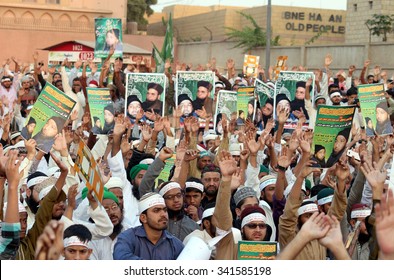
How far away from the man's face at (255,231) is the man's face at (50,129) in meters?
1.97

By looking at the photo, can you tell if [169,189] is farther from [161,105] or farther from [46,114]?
[161,105]

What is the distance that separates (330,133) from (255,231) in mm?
1949

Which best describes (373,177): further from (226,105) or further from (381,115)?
(226,105)

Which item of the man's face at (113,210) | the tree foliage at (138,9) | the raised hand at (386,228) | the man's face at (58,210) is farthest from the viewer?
the tree foliage at (138,9)

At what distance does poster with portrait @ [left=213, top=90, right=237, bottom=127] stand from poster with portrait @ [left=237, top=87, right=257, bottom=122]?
96 mm

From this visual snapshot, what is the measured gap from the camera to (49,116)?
7637mm

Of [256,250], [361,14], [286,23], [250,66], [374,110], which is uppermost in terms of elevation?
[361,14]

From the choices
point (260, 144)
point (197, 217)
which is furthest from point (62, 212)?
point (260, 144)

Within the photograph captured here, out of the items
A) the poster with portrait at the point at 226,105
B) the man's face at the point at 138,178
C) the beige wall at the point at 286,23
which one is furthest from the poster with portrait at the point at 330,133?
the beige wall at the point at 286,23

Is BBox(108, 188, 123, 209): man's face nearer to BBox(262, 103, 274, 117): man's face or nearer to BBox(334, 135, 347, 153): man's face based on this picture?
BBox(334, 135, 347, 153): man's face

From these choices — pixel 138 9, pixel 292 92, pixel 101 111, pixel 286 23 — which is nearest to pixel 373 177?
pixel 101 111

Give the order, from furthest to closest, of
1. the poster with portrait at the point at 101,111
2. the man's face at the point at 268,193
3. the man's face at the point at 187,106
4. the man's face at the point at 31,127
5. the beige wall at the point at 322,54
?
the beige wall at the point at 322,54, the man's face at the point at 187,106, the poster with portrait at the point at 101,111, the man's face at the point at 268,193, the man's face at the point at 31,127

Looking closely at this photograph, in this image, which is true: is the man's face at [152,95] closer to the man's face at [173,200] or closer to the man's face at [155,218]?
the man's face at [173,200]

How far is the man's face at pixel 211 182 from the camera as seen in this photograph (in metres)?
8.10
